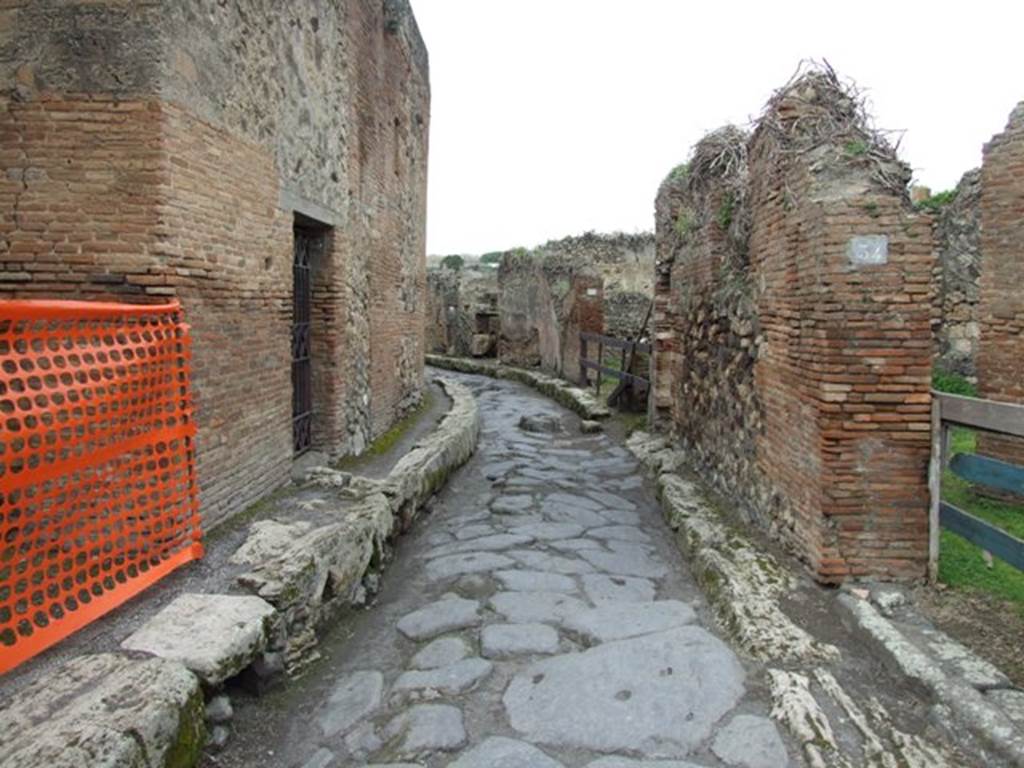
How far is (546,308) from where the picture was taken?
51.5 ft

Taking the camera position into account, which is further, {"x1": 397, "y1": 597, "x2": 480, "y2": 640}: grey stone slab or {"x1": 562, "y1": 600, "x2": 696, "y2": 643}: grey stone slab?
{"x1": 397, "y1": 597, "x2": 480, "y2": 640}: grey stone slab

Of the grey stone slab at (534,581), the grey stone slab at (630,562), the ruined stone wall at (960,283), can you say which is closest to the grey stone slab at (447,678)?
the grey stone slab at (534,581)

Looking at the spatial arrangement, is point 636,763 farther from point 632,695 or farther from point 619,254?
point 619,254

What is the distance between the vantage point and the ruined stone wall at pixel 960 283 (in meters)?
10.8

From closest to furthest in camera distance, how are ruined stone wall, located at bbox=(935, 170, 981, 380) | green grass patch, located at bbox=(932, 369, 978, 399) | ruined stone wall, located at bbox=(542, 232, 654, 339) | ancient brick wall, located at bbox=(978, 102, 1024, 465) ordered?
ancient brick wall, located at bbox=(978, 102, 1024, 465) → green grass patch, located at bbox=(932, 369, 978, 399) → ruined stone wall, located at bbox=(935, 170, 981, 380) → ruined stone wall, located at bbox=(542, 232, 654, 339)

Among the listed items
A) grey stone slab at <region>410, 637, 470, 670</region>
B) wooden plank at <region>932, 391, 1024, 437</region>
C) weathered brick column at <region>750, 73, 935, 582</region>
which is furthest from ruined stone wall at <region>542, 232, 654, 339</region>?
grey stone slab at <region>410, 637, 470, 670</region>

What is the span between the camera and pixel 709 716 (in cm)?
306

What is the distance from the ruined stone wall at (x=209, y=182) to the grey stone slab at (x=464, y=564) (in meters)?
1.42

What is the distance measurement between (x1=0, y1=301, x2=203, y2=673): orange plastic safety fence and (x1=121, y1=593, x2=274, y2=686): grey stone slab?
0.97 feet

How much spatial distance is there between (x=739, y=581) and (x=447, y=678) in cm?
177

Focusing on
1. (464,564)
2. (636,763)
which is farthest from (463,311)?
(636,763)

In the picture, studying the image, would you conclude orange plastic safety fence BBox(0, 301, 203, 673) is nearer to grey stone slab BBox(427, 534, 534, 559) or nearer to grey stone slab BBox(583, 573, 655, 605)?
grey stone slab BBox(427, 534, 534, 559)

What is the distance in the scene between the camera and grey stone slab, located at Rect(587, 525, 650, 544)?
18.9ft

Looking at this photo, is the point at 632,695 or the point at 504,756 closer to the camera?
the point at 504,756
